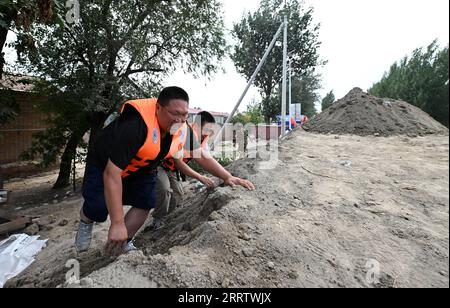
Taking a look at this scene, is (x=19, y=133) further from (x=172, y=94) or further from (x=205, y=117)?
(x=172, y=94)

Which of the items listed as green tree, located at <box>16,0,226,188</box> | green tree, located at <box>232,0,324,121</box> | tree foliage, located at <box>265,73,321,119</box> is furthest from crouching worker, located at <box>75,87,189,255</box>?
tree foliage, located at <box>265,73,321,119</box>

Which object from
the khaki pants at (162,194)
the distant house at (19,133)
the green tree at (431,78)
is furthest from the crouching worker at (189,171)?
the distant house at (19,133)

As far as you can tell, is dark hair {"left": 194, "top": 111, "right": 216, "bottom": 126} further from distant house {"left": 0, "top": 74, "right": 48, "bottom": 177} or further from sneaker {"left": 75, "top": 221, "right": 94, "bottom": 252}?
distant house {"left": 0, "top": 74, "right": 48, "bottom": 177}

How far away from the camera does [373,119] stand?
22.8 feet

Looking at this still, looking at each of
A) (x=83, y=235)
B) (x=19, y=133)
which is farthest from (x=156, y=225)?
(x=19, y=133)

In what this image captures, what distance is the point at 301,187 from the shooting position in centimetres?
290

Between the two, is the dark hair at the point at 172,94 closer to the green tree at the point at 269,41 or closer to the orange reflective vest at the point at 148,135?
the orange reflective vest at the point at 148,135

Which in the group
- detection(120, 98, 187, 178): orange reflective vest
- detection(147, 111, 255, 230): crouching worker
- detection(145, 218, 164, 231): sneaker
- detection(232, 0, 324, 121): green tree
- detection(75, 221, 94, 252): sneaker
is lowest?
detection(145, 218, 164, 231): sneaker

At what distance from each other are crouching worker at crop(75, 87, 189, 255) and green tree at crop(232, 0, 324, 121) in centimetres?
1323

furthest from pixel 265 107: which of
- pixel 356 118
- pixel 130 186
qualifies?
pixel 130 186

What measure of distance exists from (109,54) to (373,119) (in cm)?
667

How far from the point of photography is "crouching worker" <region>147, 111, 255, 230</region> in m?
2.65

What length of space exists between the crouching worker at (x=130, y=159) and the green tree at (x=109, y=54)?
15.2 feet
